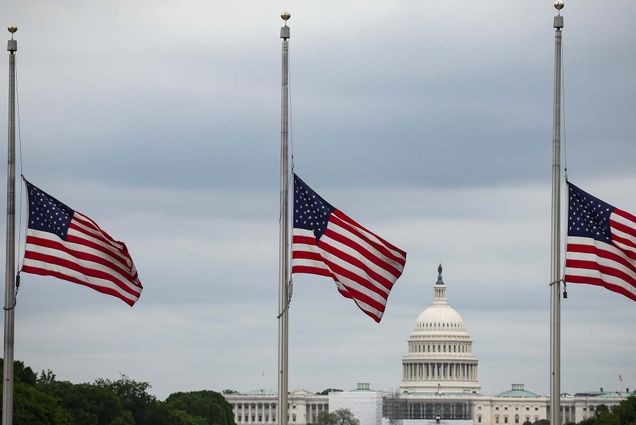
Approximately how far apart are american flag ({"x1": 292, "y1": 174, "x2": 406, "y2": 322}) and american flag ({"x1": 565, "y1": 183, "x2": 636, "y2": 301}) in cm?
595

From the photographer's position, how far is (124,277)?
76.6 metres

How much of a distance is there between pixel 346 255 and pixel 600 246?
853 centimetres

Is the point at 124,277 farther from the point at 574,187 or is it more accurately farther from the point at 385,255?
the point at 574,187

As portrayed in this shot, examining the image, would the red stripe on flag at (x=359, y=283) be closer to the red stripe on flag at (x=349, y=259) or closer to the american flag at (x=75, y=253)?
the red stripe on flag at (x=349, y=259)

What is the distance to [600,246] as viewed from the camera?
74312 millimetres

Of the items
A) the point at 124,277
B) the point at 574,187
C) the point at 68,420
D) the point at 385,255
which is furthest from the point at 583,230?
the point at 68,420

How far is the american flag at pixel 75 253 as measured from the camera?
75.9 meters

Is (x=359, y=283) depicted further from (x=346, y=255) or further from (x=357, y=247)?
(x=357, y=247)

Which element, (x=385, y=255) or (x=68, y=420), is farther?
(x=68, y=420)

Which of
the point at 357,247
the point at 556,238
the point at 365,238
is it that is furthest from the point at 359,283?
the point at 556,238

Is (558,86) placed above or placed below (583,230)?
above

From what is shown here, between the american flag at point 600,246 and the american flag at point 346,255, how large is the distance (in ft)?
19.5

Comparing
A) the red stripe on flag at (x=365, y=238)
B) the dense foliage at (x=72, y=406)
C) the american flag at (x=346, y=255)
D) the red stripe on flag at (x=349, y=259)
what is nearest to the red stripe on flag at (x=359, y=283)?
the american flag at (x=346, y=255)

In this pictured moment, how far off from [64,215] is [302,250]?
27.1 feet
